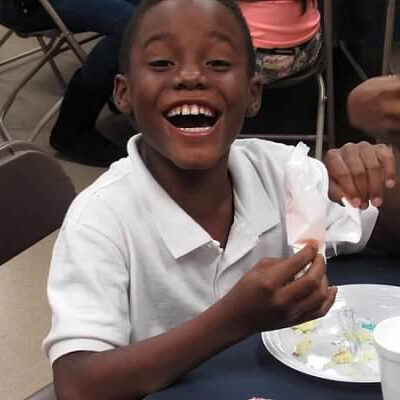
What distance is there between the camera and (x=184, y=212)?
107 centimetres

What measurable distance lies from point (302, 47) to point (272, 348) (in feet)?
5.52

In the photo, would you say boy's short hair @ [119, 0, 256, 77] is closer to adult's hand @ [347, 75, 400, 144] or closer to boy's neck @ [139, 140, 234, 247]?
boy's neck @ [139, 140, 234, 247]

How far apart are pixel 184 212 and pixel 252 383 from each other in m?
0.30

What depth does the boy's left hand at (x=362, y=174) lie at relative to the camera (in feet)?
3.17

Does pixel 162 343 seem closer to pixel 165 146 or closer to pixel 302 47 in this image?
pixel 165 146

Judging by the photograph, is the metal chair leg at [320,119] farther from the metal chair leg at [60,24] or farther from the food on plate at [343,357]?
the food on plate at [343,357]

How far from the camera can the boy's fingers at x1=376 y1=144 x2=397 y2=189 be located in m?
0.97

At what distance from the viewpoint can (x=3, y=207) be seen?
3.60 ft

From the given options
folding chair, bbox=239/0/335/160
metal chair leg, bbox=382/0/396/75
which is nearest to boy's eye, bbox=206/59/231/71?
folding chair, bbox=239/0/335/160

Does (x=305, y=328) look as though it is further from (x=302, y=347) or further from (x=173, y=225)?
(x=173, y=225)

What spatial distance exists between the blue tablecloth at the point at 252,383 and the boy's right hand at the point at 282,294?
0.04m

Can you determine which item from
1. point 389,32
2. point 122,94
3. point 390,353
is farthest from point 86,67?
point 390,353

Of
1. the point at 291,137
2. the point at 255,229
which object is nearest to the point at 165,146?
the point at 255,229

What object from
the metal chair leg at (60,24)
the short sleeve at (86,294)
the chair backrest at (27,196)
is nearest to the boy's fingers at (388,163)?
the short sleeve at (86,294)
